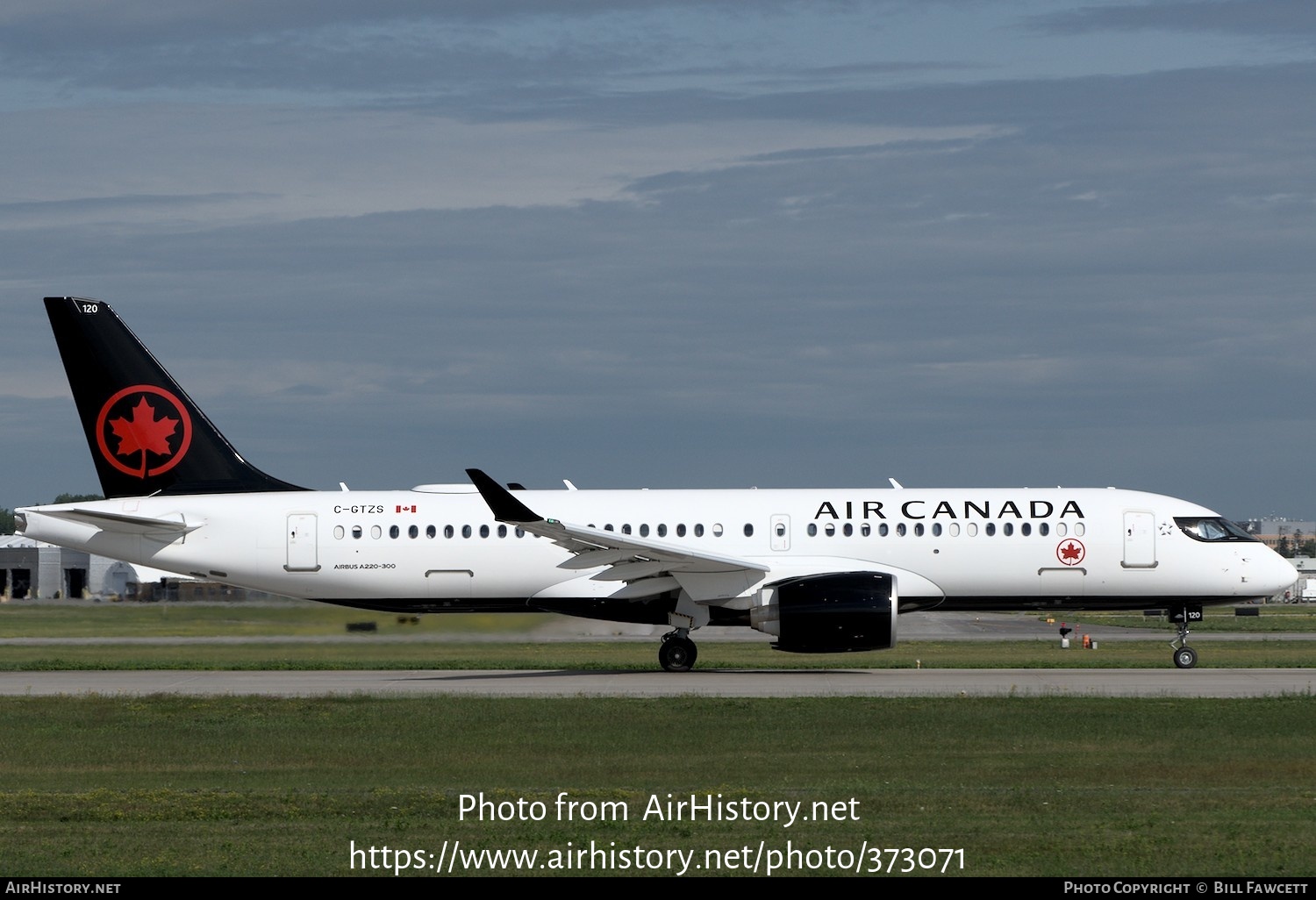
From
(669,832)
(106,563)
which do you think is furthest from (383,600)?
(106,563)

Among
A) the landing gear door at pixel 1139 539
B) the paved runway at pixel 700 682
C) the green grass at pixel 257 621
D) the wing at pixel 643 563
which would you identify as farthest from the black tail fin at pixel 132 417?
the landing gear door at pixel 1139 539

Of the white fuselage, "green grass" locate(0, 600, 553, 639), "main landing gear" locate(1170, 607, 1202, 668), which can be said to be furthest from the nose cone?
"green grass" locate(0, 600, 553, 639)

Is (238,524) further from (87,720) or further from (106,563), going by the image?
(106,563)

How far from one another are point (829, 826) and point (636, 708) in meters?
10.7

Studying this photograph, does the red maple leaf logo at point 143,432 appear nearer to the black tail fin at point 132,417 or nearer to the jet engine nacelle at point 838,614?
the black tail fin at point 132,417

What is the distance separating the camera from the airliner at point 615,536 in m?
31.9

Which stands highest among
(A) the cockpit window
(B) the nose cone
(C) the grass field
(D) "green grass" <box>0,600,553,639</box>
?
(A) the cockpit window

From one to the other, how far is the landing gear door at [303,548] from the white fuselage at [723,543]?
0.09 ft

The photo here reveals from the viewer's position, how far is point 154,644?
141ft

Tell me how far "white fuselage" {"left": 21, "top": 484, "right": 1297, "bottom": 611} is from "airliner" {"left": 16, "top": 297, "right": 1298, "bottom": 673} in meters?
0.04

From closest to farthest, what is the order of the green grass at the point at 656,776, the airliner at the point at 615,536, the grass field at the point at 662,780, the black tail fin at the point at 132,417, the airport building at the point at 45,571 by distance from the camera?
the grass field at the point at 662,780, the green grass at the point at 656,776, the airliner at the point at 615,536, the black tail fin at the point at 132,417, the airport building at the point at 45,571

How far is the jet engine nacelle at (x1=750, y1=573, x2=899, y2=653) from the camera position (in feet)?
98.0

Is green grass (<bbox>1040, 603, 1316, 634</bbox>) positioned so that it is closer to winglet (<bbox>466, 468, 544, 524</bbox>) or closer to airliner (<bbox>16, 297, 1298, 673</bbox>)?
airliner (<bbox>16, 297, 1298, 673</bbox>)

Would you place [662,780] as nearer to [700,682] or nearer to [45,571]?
[700,682]
